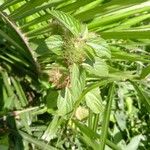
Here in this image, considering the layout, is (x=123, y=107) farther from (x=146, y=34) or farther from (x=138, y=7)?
(x=146, y=34)

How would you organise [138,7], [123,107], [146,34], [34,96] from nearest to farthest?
[146,34] → [138,7] → [34,96] → [123,107]

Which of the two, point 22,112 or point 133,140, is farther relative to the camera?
point 133,140

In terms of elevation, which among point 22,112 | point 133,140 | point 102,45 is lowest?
point 133,140

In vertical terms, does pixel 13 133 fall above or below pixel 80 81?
below

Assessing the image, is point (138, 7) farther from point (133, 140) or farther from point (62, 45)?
point (133, 140)

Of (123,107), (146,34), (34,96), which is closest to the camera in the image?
(146,34)

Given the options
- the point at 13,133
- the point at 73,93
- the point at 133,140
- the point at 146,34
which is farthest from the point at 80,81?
the point at 133,140
